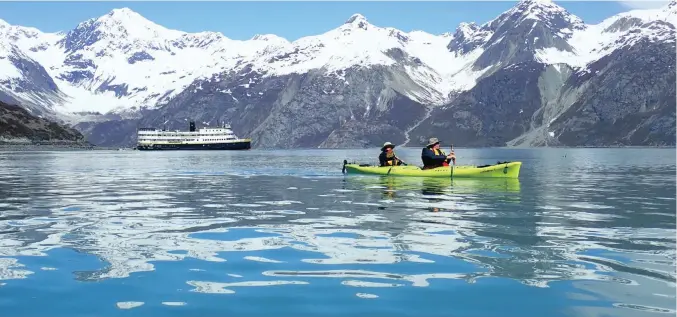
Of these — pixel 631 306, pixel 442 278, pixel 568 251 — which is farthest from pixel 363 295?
pixel 568 251

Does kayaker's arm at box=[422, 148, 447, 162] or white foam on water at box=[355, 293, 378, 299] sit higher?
kayaker's arm at box=[422, 148, 447, 162]

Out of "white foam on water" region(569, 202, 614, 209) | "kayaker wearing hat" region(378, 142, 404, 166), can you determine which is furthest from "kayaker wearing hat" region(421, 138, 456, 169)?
"white foam on water" region(569, 202, 614, 209)

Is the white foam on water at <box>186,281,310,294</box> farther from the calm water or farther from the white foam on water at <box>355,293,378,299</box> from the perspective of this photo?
the white foam on water at <box>355,293,378,299</box>

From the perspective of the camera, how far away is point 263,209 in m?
36.3

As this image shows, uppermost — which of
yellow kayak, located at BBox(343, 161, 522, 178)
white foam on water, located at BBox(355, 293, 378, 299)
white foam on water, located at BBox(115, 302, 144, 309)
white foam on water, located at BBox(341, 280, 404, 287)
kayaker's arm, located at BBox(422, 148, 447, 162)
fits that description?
kayaker's arm, located at BBox(422, 148, 447, 162)

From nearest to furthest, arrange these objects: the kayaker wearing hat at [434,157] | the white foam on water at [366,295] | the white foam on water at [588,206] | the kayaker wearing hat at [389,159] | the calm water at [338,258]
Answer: the calm water at [338,258] → the white foam on water at [366,295] → the white foam on water at [588,206] → the kayaker wearing hat at [434,157] → the kayaker wearing hat at [389,159]

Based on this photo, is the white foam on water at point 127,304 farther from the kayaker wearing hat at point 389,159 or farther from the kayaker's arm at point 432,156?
the kayaker wearing hat at point 389,159

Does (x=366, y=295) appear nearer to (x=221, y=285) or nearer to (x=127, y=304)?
(x=221, y=285)

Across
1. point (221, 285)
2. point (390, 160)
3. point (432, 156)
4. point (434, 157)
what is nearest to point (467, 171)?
point (434, 157)

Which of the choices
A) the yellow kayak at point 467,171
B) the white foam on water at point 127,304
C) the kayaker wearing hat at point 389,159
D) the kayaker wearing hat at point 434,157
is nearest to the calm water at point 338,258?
the white foam on water at point 127,304

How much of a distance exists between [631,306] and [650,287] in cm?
202

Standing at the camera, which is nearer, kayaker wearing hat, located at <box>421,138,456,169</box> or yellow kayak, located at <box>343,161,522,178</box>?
kayaker wearing hat, located at <box>421,138,456,169</box>

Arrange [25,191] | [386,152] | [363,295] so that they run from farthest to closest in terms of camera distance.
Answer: [386,152]
[25,191]
[363,295]

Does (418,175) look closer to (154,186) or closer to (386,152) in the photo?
(386,152)
